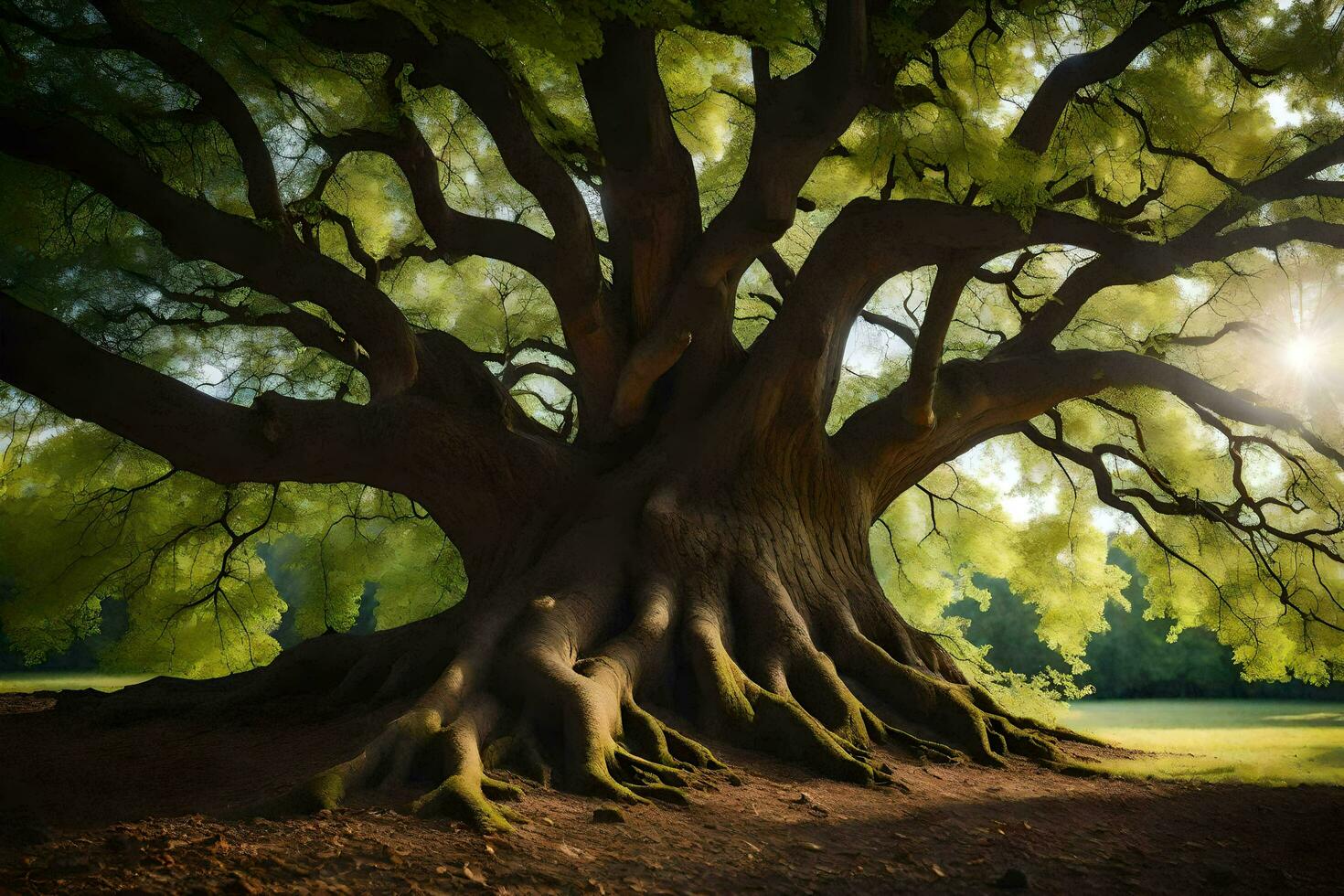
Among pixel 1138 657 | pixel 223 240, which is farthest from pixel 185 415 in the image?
pixel 1138 657

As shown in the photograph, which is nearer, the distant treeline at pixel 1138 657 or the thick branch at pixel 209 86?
the thick branch at pixel 209 86

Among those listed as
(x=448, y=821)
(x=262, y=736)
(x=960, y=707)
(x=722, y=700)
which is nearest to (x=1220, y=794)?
(x=960, y=707)

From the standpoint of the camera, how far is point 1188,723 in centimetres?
1589

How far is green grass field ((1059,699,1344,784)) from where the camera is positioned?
6246 mm

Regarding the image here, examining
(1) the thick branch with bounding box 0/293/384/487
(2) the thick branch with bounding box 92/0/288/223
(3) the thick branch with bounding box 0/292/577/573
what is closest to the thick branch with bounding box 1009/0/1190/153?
(3) the thick branch with bounding box 0/292/577/573

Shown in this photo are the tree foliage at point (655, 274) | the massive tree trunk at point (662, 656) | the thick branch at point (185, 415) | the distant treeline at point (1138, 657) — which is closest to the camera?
the massive tree trunk at point (662, 656)

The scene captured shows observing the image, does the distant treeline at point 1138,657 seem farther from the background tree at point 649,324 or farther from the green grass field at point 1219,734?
the background tree at point 649,324

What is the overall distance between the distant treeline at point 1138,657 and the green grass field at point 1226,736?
56 centimetres

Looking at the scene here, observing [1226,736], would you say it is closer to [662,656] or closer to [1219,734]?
[1219,734]

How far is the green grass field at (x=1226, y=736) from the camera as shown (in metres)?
6.25

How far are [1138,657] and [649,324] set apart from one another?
865 inches

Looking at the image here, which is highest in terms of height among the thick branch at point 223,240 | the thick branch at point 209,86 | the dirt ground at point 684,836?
the thick branch at point 209,86

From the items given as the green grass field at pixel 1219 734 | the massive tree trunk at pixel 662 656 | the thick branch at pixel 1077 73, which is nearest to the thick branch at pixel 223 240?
the massive tree trunk at pixel 662 656

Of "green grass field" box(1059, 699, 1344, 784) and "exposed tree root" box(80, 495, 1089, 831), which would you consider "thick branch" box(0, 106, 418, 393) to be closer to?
"exposed tree root" box(80, 495, 1089, 831)
